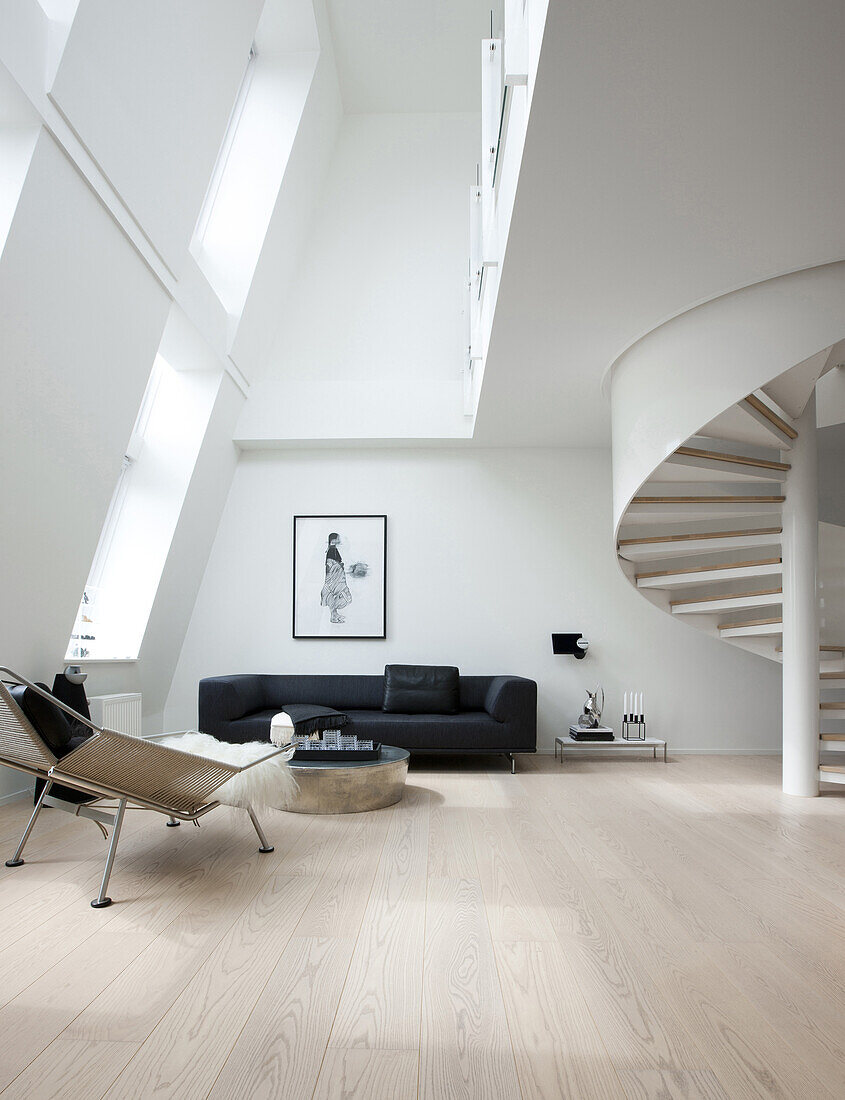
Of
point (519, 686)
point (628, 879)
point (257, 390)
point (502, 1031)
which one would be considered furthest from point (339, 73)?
point (502, 1031)

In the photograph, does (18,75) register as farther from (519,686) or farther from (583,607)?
(583,607)

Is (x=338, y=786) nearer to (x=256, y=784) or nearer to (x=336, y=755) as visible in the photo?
(x=336, y=755)

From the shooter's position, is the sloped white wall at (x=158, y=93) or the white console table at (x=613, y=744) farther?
the white console table at (x=613, y=744)

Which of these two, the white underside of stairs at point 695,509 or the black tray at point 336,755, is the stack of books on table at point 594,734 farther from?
the black tray at point 336,755

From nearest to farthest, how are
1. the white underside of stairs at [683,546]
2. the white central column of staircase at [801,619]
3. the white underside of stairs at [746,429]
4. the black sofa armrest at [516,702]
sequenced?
the white underside of stairs at [746,429]
the white central column of staircase at [801,619]
the white underside of stairs at [683,546]
the black sofa armrest at [516,702]

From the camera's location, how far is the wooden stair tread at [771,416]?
16.7ft

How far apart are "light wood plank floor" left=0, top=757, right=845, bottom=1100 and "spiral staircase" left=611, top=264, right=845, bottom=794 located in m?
1.81

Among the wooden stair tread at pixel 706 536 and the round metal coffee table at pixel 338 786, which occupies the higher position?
the wooden stair tread at pixel 706 536

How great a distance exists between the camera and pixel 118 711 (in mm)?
6160

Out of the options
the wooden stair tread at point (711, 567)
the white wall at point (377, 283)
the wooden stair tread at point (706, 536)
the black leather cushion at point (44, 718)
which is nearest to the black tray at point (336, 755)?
the black leather cushion at point (44, 718)

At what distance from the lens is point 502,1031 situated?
2.10 m

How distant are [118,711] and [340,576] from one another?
2.31m

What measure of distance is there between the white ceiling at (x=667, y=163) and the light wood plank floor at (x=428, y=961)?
114 inches

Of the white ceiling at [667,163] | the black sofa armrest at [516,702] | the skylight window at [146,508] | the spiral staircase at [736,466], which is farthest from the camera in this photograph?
the skylight window at [146,508]
